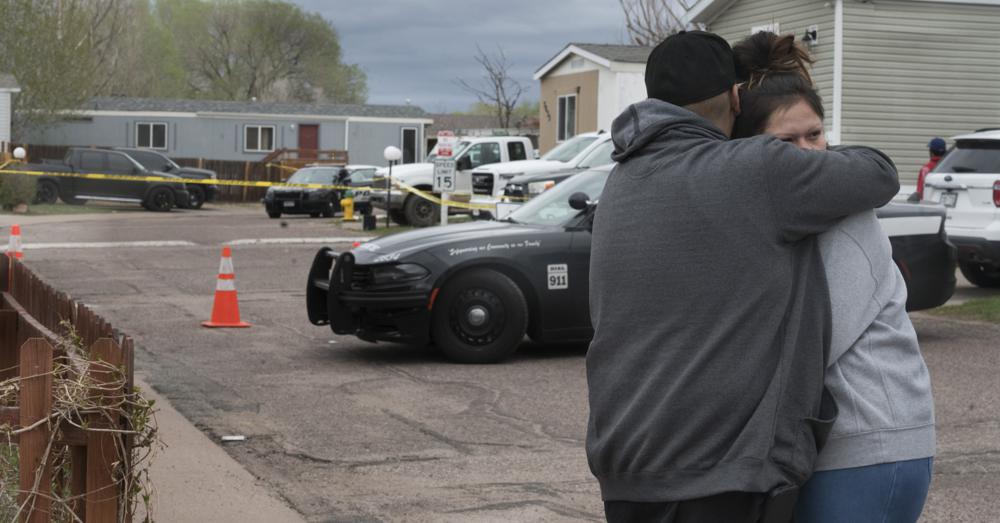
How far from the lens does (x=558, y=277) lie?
1024 cm

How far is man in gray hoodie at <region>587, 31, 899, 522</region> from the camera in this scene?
Result: 2623mm

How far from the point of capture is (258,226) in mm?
30250

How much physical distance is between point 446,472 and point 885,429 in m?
4.16

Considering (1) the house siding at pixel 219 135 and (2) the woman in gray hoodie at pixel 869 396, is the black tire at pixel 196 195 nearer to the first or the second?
(1) the house siding at pixel 219 135

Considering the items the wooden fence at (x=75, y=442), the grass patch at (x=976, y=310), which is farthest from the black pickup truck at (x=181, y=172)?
the wooden fence at (x=75, y=442)

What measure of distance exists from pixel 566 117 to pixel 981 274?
71.4 feet

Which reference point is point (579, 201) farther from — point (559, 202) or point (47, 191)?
point (47, 191)

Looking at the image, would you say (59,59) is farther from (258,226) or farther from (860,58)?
(860,58)

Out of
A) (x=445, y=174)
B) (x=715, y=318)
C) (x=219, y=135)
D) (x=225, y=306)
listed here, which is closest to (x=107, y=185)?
(x=219, y=135)

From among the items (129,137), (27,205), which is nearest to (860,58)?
(27,205)

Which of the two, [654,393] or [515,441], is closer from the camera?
[654,393]

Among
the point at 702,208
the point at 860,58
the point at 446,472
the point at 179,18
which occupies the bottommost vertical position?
the point at 446,472

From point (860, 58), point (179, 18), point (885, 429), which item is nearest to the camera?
point (885, 429)

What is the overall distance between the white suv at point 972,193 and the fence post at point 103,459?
39.1 ft
